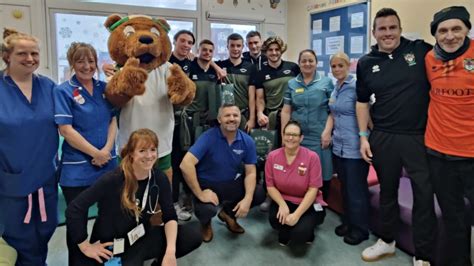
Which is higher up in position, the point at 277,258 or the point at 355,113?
the point at 355,113

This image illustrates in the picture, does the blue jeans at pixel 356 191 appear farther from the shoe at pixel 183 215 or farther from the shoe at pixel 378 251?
the shoe at pixel 183 215

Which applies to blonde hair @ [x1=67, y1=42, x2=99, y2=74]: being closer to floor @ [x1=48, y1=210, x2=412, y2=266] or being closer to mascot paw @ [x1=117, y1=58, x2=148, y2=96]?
mascot paw @ [x1=117, y1=58, x2=148, y2=96]

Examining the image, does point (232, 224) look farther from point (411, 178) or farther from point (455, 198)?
Answer: point (455, 198)

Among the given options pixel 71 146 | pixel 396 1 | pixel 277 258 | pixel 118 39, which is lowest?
pixel 277 258

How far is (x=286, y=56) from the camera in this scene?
5.14 metres

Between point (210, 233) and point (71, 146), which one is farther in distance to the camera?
point (210, 233)

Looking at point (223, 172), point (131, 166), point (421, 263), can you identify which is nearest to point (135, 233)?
point (131, 166)

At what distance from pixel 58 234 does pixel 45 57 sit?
213 cm

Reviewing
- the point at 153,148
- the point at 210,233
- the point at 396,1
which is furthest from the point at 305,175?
the point at 396,1

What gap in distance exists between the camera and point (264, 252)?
2.38 metres

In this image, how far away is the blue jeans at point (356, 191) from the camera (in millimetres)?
2420

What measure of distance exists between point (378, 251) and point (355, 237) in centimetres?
23

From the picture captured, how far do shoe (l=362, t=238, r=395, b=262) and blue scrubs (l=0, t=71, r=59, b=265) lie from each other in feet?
6.12

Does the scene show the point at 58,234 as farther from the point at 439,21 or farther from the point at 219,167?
the point at 439,21
